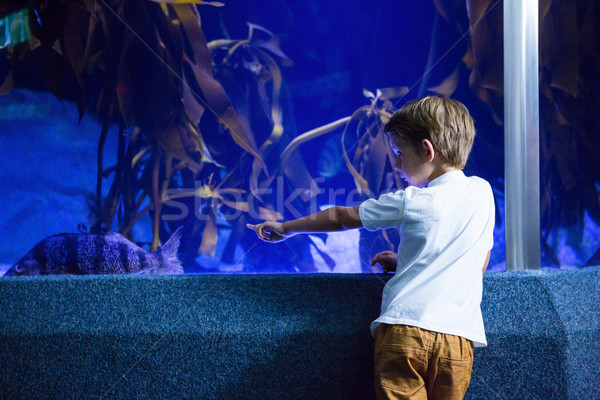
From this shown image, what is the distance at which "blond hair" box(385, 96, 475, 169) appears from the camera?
89 centimetres

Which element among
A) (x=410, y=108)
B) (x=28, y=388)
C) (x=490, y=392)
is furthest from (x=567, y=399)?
(x=28, y=388)

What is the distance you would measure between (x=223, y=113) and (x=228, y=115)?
1.1 inches

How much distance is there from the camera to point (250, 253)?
2.10 meters

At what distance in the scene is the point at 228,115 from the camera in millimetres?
2148

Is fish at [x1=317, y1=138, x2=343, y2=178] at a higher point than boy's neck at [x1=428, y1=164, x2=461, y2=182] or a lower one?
lower

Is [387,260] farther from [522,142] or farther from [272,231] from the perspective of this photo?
[522,142]

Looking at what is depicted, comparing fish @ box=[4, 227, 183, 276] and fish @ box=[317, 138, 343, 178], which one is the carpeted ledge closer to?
fish @ box=[4, 227, 183, 276]

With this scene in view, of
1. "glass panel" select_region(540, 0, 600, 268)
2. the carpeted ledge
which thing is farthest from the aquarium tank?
the carpeted ledge

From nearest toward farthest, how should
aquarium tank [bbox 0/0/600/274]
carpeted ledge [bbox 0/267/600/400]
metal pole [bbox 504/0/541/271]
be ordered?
carpeted ledge [bbox 0/267/600/400] < metal pole [bbox 504/0/541/271] < aquarium tank [bbox 0/0/600/274]

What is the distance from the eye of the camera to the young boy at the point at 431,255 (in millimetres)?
800

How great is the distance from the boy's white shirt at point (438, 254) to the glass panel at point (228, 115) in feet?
4.11

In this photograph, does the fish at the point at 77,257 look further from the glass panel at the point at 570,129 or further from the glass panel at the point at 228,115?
the glass panel at the point at 570,129

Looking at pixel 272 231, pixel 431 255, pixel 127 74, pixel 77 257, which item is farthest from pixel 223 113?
pixel 431 255

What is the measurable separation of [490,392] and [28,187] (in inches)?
86.4
